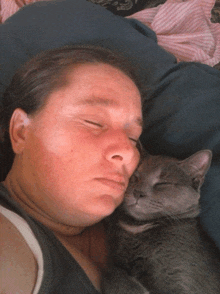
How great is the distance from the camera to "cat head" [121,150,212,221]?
0.99 meters

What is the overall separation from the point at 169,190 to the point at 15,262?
623 millimetres

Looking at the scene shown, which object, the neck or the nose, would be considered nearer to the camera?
the nose

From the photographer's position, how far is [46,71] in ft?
3.06

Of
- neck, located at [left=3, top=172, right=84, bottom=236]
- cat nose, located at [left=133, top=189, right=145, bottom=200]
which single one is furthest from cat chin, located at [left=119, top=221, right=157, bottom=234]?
neck, located at [left=3, top=172, right=84, bottom=236]

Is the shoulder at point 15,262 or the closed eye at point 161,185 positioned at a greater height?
the shoulder at point 15,262

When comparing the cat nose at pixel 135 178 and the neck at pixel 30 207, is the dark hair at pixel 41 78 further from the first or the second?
the cat nose at pixel 135 178

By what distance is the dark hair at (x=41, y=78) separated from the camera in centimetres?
87

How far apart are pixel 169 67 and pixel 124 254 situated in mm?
823

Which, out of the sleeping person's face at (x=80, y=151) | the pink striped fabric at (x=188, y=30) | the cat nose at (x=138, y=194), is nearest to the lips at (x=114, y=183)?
the sleeping person's face at (x=80, y=151)

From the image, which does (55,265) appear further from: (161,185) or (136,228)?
(161,185)

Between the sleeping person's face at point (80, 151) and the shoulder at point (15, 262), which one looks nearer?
the shoulder at point (15, 262)

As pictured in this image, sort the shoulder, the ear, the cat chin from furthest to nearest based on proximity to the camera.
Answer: the cat chin
the ear
the shoulder

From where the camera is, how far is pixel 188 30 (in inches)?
56.0

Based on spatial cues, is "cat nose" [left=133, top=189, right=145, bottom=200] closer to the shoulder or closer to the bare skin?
the bare skin
